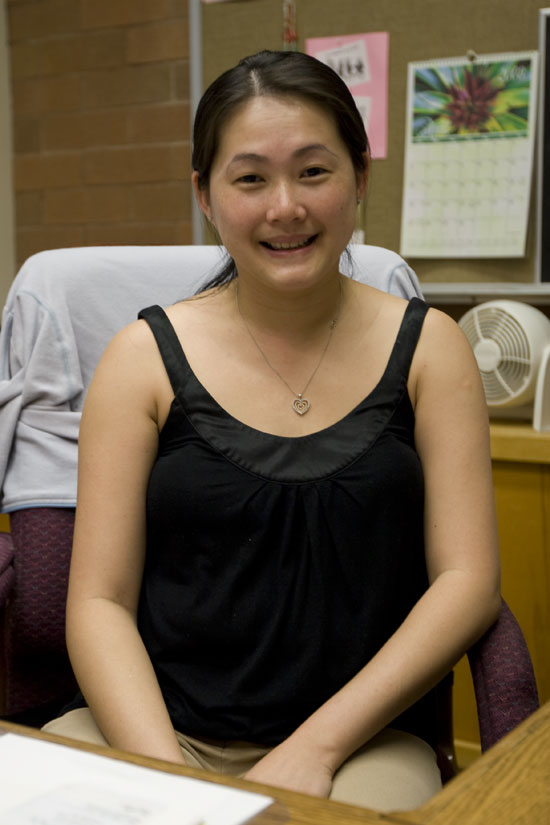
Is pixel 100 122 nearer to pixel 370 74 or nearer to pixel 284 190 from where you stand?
pixel 370 74

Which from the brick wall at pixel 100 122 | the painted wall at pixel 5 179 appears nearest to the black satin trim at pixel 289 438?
the brick wall at pixel 100 122

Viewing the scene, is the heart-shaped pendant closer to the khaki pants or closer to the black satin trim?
the black satin trim

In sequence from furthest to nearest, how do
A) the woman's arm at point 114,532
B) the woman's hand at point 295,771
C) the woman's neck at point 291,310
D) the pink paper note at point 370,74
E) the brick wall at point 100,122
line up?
the brick wall at point 100,122
the pink paper note at point 370,74
the woman's neck at point 291,310
the woman's arm at point 114,532
the woman's hand at point 295,771

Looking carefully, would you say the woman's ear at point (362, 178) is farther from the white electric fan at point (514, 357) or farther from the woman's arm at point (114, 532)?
the white electric fan at point (514, 357)

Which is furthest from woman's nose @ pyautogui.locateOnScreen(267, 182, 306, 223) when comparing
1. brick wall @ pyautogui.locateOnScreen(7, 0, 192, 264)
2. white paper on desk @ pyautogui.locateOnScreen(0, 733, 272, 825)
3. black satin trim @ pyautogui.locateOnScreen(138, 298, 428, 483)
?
brick wall @ pyautogui.locateOnScreen(7, 0, 192, 264)

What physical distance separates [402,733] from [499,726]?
162mm

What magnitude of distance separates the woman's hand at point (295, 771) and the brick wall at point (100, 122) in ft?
6.26

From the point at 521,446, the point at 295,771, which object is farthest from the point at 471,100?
the point at 295,771

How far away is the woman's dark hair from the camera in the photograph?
1.21m

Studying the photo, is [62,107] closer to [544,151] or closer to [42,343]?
[544,151]

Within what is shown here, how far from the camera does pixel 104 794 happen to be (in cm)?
67

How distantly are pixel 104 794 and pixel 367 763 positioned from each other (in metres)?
0.49

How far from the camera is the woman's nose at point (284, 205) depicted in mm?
1163

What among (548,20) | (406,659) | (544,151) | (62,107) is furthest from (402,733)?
(62,107)
